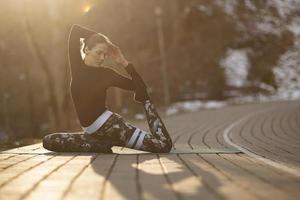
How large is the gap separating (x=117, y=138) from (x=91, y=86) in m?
0.76

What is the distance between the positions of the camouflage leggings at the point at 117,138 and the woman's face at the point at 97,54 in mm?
724

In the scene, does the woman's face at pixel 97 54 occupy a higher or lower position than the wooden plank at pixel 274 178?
higher

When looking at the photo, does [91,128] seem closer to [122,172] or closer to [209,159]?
[209,159]

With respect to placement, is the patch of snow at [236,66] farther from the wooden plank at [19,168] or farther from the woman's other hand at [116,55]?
the wooden plank at [19,168]

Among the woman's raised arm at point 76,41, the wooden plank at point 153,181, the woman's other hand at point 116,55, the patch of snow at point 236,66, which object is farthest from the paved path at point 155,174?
the patch of snow at point 236,66

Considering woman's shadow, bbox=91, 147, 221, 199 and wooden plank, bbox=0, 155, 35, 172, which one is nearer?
woman's shadow, bbox=91, 147, 221, 199

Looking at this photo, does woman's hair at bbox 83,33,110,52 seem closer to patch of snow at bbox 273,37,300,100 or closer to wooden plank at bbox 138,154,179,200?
wooden plank at bbox 138,154,179,200

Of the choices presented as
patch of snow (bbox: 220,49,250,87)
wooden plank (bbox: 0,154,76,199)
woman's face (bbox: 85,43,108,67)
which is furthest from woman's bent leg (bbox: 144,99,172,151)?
patch of snow (bbox: 220,49,250,87)

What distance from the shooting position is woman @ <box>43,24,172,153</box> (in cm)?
795

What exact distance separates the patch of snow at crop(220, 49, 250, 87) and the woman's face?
30622 mm

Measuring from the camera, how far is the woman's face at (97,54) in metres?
8.01

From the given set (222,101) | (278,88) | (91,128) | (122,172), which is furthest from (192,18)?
(122,172)

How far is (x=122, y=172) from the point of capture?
5.83 m

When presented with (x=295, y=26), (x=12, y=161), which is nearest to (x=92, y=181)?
(x=12, y=161)
